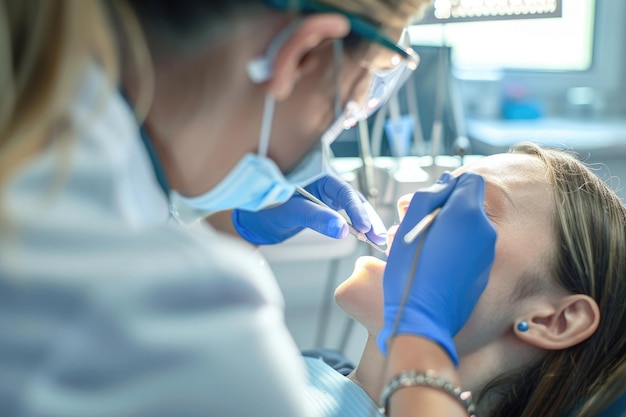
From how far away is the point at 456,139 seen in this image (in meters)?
2.33

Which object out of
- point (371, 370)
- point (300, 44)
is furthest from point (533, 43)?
point (300, 44)

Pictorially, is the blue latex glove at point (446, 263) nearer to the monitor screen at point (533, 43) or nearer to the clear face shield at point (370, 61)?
the clear face shield at point (370, 61)

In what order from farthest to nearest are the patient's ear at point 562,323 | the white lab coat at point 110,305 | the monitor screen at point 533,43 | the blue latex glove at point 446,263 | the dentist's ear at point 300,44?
1. the monitor screen at point 533,43
2. the patient's ear at point 562,323
3. the blue latex glove at point 446,263
4. the dentist's ear at point 300,44
5. the white lab coat at point 110,305

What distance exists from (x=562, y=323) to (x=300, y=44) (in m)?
0.85

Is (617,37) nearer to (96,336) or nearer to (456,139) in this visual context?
(456,139)

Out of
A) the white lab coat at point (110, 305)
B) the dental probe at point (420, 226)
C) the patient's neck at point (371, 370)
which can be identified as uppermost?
the white lab coat at point (110, 305)

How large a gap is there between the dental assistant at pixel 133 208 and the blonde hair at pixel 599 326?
71 centimetres

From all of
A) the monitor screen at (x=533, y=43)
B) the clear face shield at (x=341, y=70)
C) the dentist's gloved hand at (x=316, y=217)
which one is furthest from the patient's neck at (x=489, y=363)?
the monitor screen at (x=533, y=43)

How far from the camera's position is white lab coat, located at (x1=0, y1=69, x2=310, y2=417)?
62 cm

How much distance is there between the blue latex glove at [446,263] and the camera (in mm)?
1133

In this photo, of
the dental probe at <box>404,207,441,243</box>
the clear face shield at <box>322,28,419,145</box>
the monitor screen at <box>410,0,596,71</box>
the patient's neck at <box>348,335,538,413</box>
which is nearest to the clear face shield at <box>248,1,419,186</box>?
the clear face shield at <box>322,28,419,145</box>

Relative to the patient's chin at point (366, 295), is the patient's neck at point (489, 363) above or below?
below

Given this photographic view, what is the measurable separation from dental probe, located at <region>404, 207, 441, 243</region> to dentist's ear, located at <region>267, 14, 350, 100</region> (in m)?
0.43

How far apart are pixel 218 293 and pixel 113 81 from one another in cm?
23
